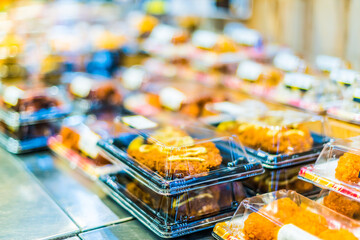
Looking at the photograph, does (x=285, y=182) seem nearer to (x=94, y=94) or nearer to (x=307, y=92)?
(x=307, y=92)

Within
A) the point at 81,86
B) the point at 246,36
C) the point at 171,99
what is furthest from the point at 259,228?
the point at 246,36

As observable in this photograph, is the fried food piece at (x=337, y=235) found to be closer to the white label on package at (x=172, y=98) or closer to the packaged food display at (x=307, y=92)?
the packaged food display at (x=307, y=92)

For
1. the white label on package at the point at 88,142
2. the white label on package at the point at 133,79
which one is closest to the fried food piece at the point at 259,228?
the white label on package at the point at 88,142

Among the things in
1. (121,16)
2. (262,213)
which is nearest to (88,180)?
(262,213)

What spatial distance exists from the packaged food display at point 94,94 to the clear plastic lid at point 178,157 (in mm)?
988

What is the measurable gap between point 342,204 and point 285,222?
292mm

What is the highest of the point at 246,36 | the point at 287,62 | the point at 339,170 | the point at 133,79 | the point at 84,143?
the point at 246,36

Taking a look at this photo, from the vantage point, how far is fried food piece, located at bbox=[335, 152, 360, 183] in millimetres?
1643

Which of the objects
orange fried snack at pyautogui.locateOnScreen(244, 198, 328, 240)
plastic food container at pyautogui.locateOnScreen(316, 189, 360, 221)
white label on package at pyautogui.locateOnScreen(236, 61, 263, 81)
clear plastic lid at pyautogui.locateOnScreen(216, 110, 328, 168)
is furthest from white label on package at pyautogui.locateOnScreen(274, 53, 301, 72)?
orange fried snack at pyautogui.locateOnScreen(244, 198, 328, 240)

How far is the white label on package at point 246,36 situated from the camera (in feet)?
12.5

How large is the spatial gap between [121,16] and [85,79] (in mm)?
2400

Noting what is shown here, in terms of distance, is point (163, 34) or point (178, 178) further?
point (163, 34)

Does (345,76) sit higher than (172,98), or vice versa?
(345,76)

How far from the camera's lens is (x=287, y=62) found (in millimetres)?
3303
